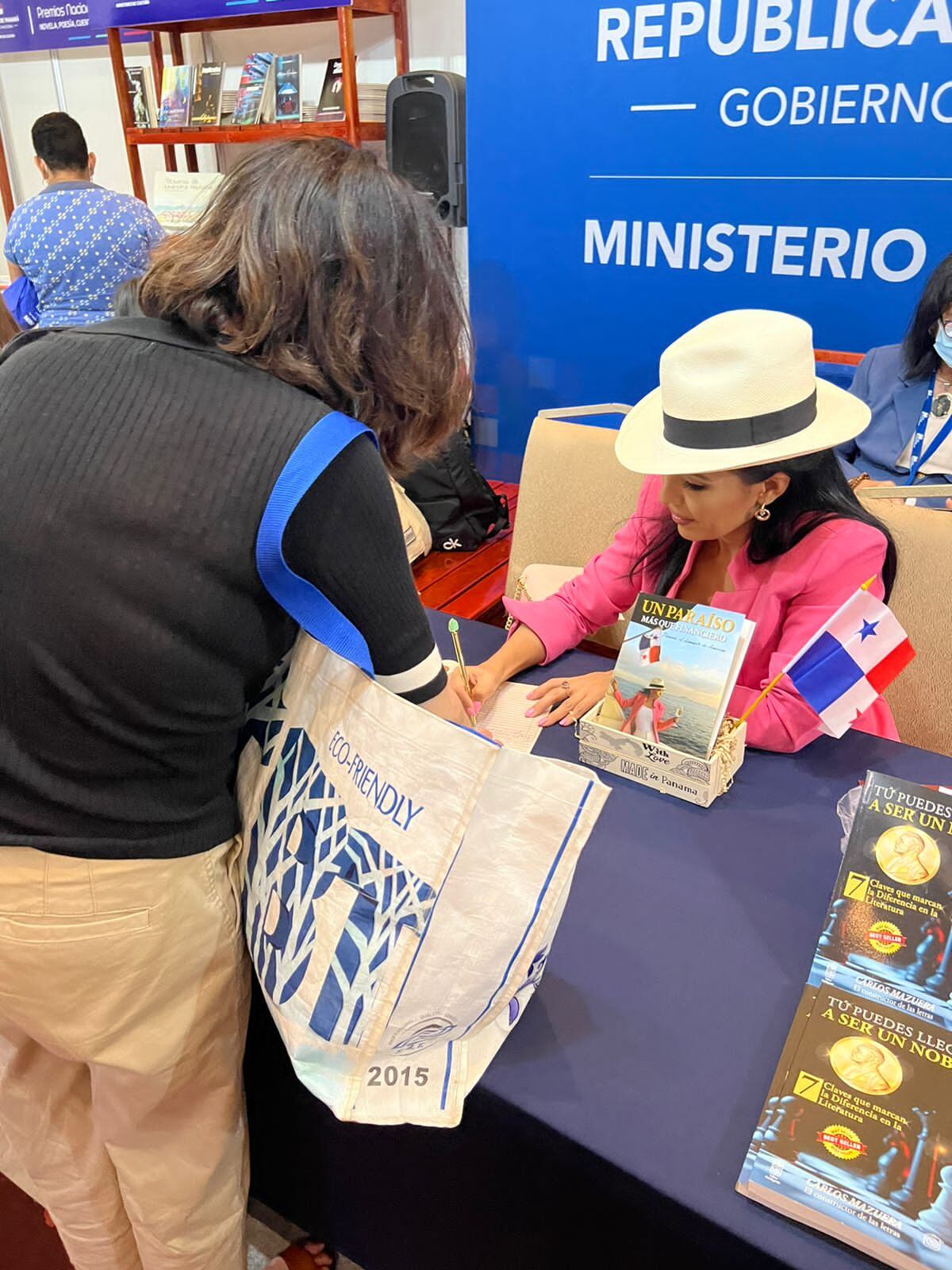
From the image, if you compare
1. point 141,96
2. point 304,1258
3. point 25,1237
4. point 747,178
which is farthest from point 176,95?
point 304,1258

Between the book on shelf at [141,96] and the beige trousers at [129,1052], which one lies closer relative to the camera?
the beige trousers at [129,1052]

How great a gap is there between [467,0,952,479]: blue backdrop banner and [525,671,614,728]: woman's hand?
186cm

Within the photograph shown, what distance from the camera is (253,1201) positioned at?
4.41 feet

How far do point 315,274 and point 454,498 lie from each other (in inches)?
92.5

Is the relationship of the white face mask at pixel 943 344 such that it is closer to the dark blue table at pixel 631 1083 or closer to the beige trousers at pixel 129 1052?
the dark blue table at pixel 631 1083

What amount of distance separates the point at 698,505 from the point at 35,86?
5182 mm

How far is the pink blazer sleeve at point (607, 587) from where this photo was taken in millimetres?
1488

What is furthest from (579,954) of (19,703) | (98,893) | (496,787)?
(19,703)

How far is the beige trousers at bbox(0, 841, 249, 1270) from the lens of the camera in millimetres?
783

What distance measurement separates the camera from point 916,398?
245 cm

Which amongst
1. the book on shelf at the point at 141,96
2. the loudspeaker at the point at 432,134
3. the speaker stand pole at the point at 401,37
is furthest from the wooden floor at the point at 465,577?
the book on shelf at the point at 141,96

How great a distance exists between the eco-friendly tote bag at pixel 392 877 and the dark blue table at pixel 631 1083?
4cm

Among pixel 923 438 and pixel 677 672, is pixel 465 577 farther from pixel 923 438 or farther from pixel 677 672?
pixel 677 672

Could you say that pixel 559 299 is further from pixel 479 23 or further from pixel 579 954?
pixel 579 954
